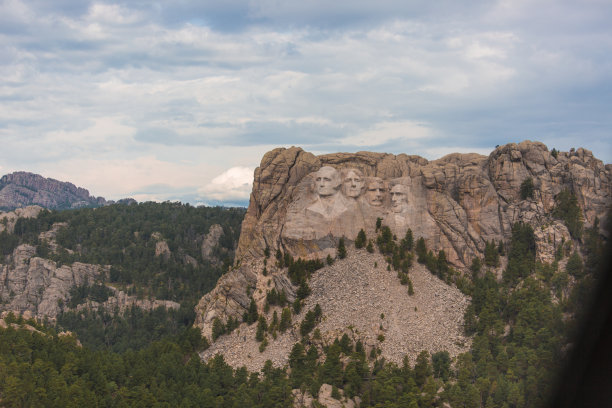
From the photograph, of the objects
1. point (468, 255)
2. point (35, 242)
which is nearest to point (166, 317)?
point (35, 242)

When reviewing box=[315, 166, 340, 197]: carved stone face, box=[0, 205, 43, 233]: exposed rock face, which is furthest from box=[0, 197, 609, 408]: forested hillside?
box=[0, 205, 43, 233]: exposed rock face

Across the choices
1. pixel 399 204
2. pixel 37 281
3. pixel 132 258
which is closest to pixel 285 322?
pixel 399 204

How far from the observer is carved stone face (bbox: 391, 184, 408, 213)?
75.3 metres

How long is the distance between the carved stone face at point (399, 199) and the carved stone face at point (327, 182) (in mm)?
7646

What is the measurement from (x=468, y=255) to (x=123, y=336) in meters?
71.2

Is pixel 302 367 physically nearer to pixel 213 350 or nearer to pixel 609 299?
pixel 213 350

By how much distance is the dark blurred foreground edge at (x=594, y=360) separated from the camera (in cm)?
755

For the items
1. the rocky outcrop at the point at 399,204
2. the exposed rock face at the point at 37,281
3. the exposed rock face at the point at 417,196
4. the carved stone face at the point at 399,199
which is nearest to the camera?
the rocky outcrop at the point at 399,204

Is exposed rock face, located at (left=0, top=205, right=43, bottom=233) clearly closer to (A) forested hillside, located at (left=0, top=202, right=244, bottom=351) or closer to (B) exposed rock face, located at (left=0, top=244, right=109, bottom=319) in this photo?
(A) forested hillside, located at (left=0, top=202, right=244, bottom=351)

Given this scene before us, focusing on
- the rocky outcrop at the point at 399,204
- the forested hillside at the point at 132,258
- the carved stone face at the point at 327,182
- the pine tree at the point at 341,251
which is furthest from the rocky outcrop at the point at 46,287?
the pine tree at the point at 341,251

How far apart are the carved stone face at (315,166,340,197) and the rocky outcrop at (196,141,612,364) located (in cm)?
13

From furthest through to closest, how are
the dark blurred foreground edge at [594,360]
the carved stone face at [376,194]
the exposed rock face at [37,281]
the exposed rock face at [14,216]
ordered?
the exposed rock face at [14,216] < the exposed rock face at [37,281] < the carved stone face at [376,194] < the dark blurred foreground edge at [594,360]

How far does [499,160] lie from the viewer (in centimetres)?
7956

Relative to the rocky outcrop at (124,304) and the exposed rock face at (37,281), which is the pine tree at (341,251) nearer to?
the rocky outcrop at (124,304)
